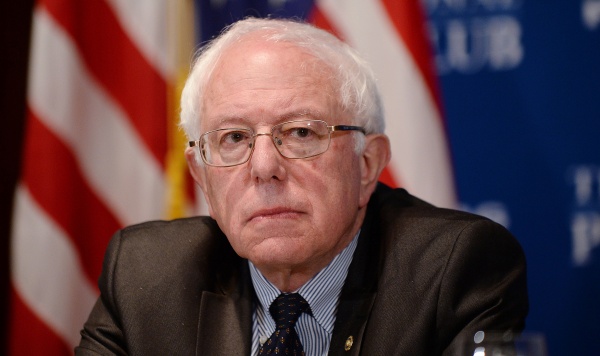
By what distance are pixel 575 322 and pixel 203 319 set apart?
224 cm

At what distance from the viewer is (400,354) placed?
2.08m

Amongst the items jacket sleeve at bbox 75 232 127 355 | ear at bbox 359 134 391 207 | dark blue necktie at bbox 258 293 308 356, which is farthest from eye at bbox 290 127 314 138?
jacket sleeve at bbox 75 232 127 355

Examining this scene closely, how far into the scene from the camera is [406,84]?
3.51 m

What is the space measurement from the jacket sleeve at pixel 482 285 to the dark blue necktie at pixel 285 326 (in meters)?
0.45

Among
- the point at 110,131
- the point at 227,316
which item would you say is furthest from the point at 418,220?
the point at 110,131

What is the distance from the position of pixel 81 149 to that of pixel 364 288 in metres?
1.96

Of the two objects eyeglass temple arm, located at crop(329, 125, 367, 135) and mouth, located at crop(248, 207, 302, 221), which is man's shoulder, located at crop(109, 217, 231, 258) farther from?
eyeglass temple arm, located at crop(329, 125, 367, 135)

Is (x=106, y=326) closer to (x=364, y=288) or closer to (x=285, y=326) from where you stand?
(x=285, y=326)

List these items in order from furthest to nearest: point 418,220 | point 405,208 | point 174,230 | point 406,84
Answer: point 406,84 → point 174,230 → point 405,208 → point 418,220

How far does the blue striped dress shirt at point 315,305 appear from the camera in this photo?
231 cm

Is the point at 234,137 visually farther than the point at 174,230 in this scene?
No

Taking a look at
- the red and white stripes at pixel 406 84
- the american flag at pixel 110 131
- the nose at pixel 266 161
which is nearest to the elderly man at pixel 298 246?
the nose at pixel 266 161

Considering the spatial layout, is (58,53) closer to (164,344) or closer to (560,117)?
(164,344)

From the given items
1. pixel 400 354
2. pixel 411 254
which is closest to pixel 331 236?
pixel 411 254
